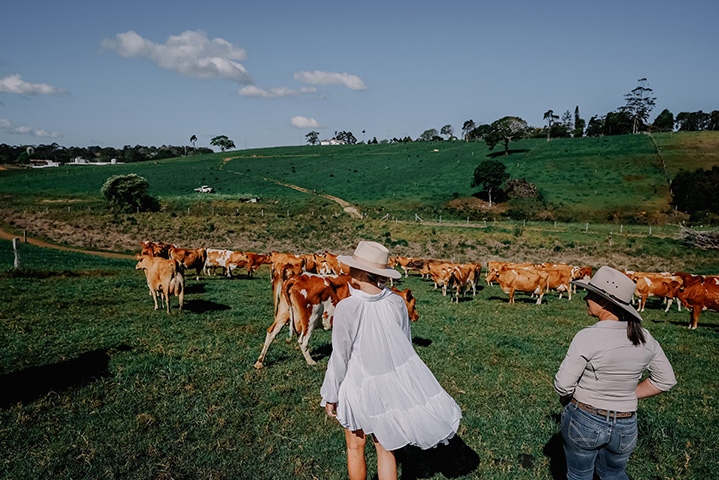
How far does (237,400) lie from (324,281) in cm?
299

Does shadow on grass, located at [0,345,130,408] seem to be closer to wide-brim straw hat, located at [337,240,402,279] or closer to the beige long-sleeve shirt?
wide-brim straw hat, located at [337,240,402,279]

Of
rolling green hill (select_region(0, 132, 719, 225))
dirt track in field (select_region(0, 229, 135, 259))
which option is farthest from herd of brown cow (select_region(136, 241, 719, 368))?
rolling green hill (select_region(0, 132, 719, 225))

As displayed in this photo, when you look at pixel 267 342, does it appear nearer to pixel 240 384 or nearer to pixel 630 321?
pixel 240 384

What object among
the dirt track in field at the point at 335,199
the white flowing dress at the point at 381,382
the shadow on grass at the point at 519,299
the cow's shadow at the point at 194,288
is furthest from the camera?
the dirt track in field at the point at 335,199

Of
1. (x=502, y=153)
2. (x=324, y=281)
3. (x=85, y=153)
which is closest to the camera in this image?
(x=324, y=281)

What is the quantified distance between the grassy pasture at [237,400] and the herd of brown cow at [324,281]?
902 mm

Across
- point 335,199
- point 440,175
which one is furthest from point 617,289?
point 440,175

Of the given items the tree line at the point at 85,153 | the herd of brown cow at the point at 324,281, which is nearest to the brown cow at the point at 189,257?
the herd of brown cow at the point at 324,281

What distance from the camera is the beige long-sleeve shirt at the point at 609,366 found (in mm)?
3424

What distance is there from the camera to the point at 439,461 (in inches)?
208

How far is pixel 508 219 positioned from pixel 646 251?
2167 centimetres

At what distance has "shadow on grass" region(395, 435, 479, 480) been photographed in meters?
5.04

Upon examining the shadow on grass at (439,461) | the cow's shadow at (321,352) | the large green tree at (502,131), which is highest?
the large green tree at (502,131)

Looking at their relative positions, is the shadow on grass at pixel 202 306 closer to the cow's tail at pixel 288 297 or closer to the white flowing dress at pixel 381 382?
the cow's tail at pixel 288 297
